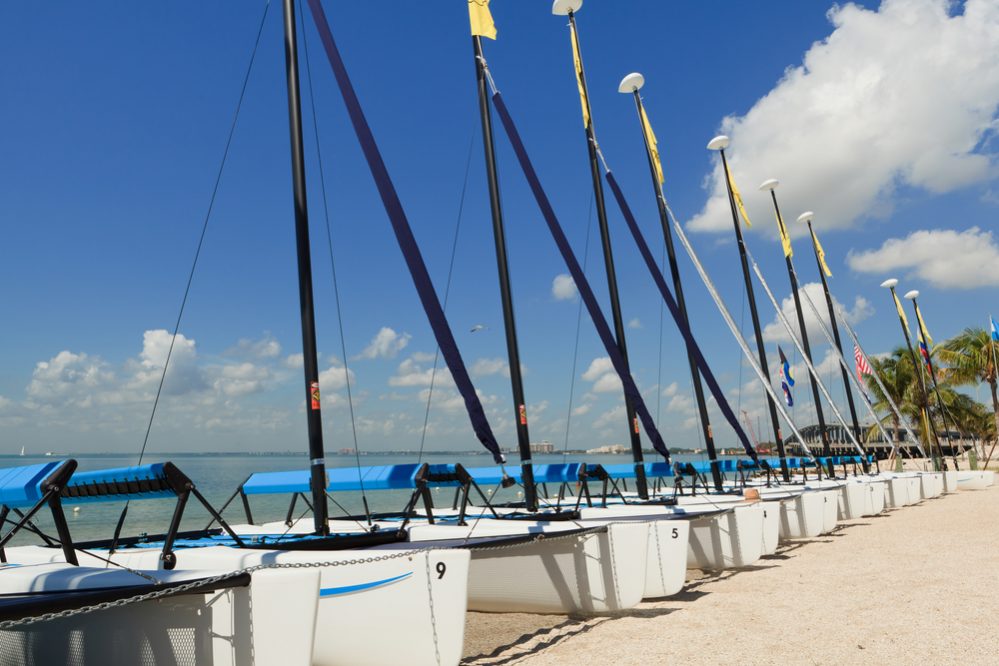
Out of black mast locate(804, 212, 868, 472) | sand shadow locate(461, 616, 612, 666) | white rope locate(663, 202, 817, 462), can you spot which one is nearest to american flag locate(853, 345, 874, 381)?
black mast locate(804, 212, 868, 472)

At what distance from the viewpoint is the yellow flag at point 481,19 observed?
1366cm

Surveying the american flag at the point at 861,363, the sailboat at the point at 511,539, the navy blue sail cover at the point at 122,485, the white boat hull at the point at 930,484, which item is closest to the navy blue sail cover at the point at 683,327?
the sailboat at the point at 511,539

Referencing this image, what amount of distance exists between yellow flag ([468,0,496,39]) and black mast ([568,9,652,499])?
12.2 feet

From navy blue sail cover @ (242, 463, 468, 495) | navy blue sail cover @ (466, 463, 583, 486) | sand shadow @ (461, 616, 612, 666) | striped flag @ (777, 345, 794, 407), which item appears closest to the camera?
sand shadow @ (461, 616, 612, 666)

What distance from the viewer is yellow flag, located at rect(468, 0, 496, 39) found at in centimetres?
1366

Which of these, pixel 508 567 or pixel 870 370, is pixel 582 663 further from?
pixel 870 370

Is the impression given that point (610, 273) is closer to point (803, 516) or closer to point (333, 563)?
point (803, 516)

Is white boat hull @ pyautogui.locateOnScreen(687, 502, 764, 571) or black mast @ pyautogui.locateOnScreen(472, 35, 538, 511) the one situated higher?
black mast @ pyautogui.locateOnScreen(472, 35, 538, 511)

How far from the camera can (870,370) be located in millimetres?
31219

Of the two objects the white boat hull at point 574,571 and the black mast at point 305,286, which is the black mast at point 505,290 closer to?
the white boat hull at point 574,571

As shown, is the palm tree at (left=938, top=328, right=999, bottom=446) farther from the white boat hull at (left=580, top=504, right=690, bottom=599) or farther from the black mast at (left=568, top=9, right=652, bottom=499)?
the white boat hull at (left=580, top=504, right=690, bottom=599)

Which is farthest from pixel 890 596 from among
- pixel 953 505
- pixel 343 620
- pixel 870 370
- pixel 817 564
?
pixel 870 370

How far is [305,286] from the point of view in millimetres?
9000

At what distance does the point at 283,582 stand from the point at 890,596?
8205 millimetres
